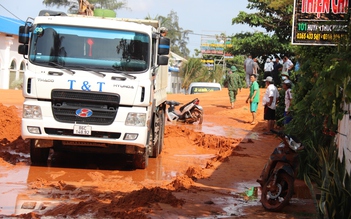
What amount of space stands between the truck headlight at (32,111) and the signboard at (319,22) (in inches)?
178

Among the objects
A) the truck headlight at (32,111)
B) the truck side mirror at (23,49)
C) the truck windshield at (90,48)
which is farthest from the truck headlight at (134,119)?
the truck side mirror at (23,49)

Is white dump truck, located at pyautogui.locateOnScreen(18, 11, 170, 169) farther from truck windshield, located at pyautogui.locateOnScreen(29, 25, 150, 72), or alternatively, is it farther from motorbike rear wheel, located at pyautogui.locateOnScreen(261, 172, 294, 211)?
motorbike rear wheel, located at pyautogui.locateOnScreen(261, 172, 294, 211)

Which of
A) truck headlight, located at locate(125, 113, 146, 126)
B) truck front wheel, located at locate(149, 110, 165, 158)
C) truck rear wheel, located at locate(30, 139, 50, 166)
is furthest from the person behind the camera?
truck front wheel, located at locate(149, 110, 165, 158)

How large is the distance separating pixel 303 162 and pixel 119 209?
10.5ft

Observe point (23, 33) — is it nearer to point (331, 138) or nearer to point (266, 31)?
point (331, 138)

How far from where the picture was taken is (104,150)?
35.0ft

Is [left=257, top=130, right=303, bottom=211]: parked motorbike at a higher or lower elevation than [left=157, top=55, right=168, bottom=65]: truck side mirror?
lower

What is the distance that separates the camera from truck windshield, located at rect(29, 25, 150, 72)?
407 inches

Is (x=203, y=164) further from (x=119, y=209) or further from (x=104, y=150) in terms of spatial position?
(x=119, y=209)

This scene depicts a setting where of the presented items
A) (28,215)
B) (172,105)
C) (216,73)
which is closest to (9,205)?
(28,215)

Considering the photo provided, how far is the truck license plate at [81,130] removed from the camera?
10141mm

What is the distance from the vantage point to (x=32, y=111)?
10.1 metres

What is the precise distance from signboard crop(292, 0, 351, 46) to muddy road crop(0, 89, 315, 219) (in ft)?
7.88

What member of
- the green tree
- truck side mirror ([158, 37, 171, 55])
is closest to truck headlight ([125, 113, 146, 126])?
truck side mirror ([158, 37, 171, 55])
